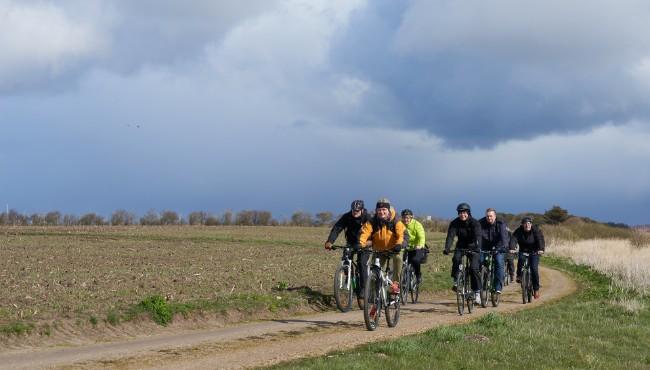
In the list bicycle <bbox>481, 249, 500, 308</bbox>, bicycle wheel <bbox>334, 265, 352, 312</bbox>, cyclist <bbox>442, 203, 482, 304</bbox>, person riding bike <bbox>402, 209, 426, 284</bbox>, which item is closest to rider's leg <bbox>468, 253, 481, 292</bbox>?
cyclist <bbox>442, 203, 482, 304</bbox>

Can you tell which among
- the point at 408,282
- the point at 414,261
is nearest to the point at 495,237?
the point at 414,261

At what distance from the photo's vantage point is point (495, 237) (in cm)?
1953

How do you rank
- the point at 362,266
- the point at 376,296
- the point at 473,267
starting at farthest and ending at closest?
the point at 473,267, the point at 362,266, the point at 376,296

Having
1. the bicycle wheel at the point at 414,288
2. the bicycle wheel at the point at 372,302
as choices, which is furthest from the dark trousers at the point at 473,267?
the bicycle wheel at the point at 372,302

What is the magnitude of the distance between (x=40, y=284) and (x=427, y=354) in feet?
36.2

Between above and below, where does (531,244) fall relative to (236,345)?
above

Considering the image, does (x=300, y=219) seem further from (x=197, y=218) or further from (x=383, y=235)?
(x=383, y=235)

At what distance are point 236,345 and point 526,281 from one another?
10943 millimetres

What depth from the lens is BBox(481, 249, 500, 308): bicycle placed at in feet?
62.8

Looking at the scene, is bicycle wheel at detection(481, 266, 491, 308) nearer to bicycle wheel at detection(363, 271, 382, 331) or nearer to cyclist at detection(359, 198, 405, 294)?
cyclist at detection(359, 198, 405, 294)

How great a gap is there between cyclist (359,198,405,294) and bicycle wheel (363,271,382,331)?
518 mm

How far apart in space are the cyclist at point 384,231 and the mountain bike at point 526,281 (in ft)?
24.2

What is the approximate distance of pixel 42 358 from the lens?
1186 centimetres

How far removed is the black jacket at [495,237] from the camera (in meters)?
19.5
